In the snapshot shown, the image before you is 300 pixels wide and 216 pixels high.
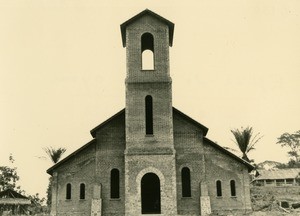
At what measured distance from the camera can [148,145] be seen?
78.2 feet

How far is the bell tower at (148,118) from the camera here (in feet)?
76.2

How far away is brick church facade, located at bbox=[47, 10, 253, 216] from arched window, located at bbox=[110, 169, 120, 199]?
58 millimetres

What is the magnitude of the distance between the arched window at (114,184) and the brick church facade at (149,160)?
0.06 m

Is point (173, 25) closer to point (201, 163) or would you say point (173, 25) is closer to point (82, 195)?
point (201, 163)

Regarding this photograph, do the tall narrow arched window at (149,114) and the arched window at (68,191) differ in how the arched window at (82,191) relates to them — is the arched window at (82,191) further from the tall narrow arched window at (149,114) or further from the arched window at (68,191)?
the tall narrow arched window at (149,114)

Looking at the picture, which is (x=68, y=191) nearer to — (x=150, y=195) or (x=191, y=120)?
(x=150, y=195)

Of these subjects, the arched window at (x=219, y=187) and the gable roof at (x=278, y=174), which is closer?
the arched window at (x=219, y=187)

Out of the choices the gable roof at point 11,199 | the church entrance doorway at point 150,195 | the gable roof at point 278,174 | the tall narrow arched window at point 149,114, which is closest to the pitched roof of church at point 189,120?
the tall narrow arched window at point 149,114

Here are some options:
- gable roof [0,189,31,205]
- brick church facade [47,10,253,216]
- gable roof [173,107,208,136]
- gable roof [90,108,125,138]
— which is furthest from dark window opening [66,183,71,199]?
gable roof [0,189,31,205]

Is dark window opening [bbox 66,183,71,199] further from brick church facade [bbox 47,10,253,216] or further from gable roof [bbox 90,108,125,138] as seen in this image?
gable roof [bbox 90,108,125,138]

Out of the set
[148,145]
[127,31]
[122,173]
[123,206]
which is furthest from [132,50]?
[123,206]

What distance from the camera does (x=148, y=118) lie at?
25.0 metres

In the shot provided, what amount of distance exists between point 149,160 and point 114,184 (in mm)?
2874

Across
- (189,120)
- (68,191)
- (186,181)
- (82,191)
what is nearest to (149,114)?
(189,120)
